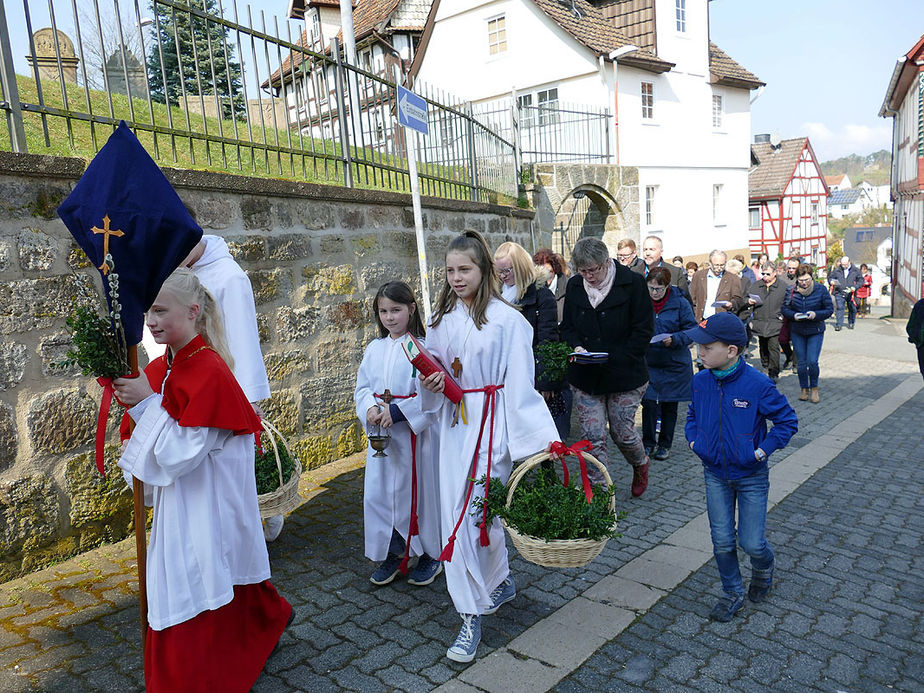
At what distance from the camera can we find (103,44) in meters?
4.59

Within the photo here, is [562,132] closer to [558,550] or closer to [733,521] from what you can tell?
[733,521]

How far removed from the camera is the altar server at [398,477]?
3914 millimetres

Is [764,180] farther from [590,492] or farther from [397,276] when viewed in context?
[590,492]

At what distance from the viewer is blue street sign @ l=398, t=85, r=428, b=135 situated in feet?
19.3

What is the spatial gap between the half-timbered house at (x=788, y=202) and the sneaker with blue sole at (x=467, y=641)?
134ft

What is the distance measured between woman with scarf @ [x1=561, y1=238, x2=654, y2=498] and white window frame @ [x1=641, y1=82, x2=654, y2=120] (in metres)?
18.4

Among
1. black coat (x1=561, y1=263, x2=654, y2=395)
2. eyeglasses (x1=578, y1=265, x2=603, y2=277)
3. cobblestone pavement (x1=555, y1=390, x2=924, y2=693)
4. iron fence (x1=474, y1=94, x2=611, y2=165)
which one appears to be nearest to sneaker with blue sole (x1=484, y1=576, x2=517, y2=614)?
cobblestone pavement (x1=555, y1=390, x2=924, y2=693)

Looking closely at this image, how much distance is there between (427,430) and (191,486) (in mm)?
1548

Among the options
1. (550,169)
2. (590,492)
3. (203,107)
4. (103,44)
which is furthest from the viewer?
(550,169)

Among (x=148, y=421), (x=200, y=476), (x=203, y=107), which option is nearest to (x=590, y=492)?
(x=200, y=476)

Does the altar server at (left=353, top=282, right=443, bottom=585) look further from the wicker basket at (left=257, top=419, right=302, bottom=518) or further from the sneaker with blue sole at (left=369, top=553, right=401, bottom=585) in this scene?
the wicker basket at (left=257, top=419, right=302, bottom=518)

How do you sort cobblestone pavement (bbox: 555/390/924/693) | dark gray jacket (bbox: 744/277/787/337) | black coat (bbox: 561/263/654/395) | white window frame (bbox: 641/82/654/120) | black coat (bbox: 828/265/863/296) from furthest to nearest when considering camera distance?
white window frame (bbox: 641/82/654/120)
black coat (bbox: 828/265/863/296)
dark gray jacket (bbox: 744/277/787/337)
black coat (bbox: 561/263/654/395)
cobblestone pavement (bbox: 555/390/924/693)

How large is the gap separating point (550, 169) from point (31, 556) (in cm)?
1305

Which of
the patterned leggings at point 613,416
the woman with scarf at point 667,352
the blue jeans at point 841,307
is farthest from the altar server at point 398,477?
the blue jeans at point 841,307
